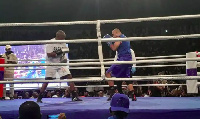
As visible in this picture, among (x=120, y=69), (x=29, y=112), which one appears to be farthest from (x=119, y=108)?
(x=120, y=69)

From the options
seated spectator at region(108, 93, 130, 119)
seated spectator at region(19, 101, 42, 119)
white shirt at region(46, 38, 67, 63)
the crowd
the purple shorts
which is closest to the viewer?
seated spectator at region(19, 101, 42, 119)

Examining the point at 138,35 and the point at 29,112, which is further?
the point at 138,35

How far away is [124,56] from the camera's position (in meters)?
3.83

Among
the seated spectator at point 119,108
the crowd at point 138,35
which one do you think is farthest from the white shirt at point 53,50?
the crowd at point 138,35

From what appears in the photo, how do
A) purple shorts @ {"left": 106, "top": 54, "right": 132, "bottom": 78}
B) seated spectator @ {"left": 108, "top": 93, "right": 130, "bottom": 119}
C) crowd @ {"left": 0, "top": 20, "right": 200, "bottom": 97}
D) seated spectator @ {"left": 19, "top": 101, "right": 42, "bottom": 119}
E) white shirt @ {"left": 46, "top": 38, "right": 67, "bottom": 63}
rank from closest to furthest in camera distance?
seated spectator @ {"left": 19, "top": 101, "right": 42, "bottom": 119}
seated spectator @ {"left": 108, "top": 93, "right": 130, "bottom": 119}
purple shorts @ {"left": 106, "top": 54, "right": 132, "bottom": 78}
white shirt @ {"left": 46, "top": 38, "right": 67, "bottom": 63}
crowd @ {"left": 0, "top": 20, "right": 200, "bottom": 97}

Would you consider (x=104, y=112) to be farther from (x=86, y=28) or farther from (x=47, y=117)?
(x=86, y=28)

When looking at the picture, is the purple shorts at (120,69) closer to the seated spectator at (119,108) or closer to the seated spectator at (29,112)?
the seated spectator at (119,108)

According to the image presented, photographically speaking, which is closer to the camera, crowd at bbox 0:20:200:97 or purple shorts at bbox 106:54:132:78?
purple shorts at bbox 106:54:132:78

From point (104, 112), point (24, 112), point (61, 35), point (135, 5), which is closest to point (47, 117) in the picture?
point (104, 112)

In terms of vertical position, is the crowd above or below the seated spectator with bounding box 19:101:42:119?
above

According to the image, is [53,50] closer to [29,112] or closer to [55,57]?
[55,57]

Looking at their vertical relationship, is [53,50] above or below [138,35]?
below

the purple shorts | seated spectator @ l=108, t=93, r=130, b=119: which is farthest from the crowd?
seated spectator @ l=108, t=93, r=130, b=119

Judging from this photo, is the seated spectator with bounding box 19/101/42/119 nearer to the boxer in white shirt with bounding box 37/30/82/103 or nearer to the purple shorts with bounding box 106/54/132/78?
the boxer in white shirt with bounding box 37/30/82/103
